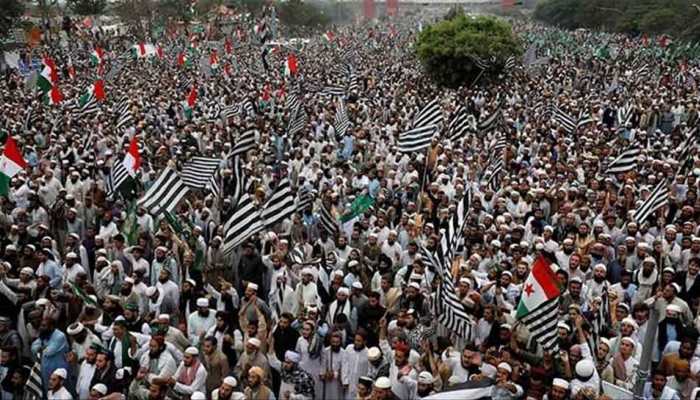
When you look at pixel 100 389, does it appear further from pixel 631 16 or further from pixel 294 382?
pixel 631 16

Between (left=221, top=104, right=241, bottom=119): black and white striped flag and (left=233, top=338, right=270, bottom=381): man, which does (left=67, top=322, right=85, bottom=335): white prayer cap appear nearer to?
(left=233, top=338, right=270, bottom=381): man

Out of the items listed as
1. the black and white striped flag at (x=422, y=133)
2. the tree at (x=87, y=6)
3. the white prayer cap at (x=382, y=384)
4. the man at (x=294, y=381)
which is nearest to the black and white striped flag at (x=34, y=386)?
the man at (x=294, y=381)

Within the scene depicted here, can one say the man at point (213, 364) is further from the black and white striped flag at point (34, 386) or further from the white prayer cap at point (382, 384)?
the white prayer cap at point (382, 384)

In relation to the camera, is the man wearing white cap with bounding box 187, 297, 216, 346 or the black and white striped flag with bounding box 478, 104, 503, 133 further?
the black and white striped flag with bounding box 478, 104, 503, 133

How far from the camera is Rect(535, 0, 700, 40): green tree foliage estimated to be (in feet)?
147

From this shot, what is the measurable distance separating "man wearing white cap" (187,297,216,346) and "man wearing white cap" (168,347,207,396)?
30.1 inches

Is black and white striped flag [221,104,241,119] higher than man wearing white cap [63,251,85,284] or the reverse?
the reverse

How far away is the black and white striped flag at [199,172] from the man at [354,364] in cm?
428

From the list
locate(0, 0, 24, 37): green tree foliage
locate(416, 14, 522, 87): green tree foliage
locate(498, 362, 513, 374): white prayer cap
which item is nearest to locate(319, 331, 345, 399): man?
locate(498, 362, 513, 374): white prayer cap

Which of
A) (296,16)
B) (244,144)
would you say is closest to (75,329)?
(244,144)

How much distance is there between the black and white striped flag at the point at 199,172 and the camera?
31.4ft

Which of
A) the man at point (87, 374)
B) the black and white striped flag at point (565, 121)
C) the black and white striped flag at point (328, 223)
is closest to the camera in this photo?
the man at point (87, 374)

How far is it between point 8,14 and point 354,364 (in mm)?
27505

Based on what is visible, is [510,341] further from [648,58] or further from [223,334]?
[648,58]
